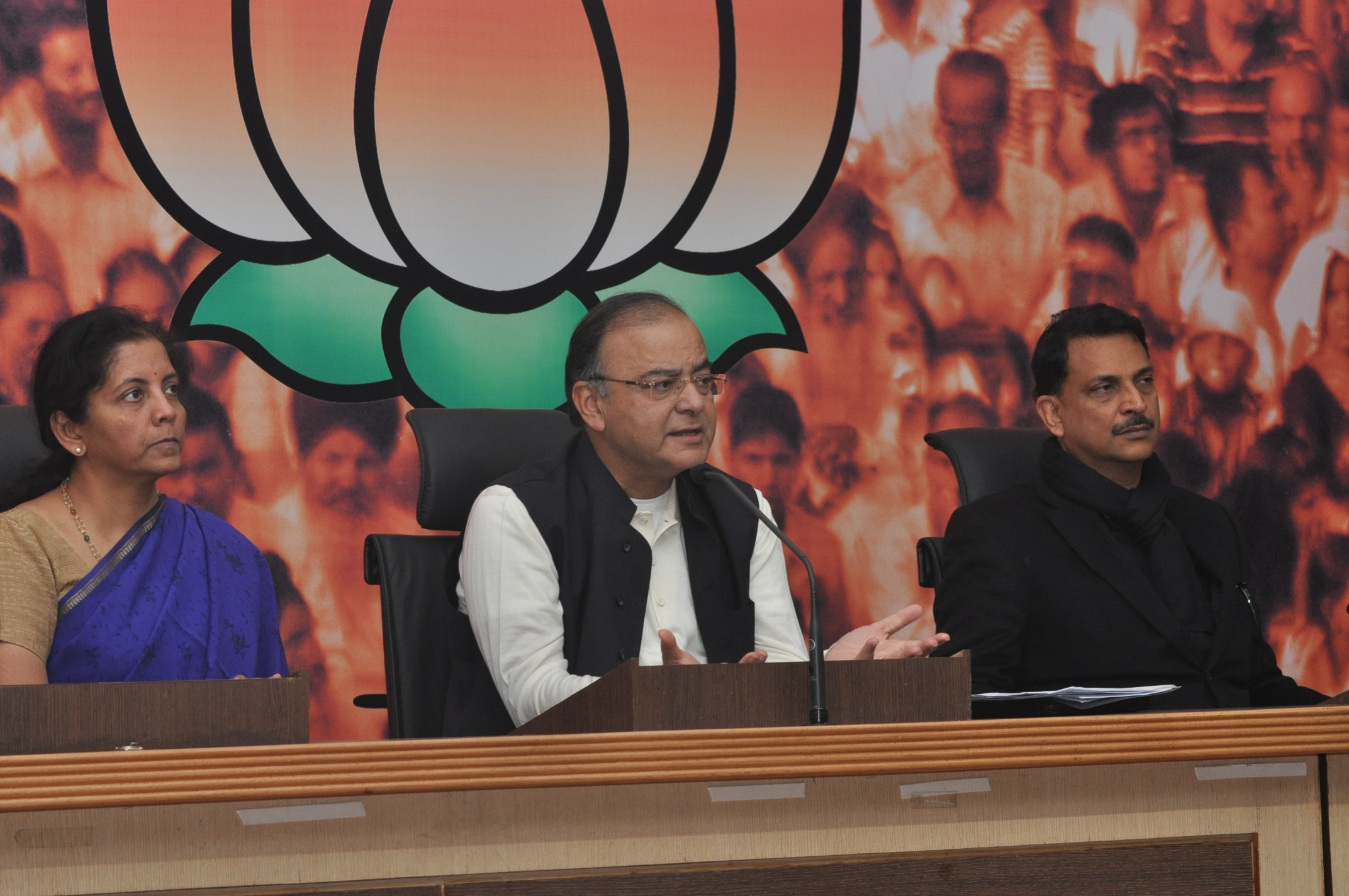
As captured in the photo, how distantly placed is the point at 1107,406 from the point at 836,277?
0.72 m

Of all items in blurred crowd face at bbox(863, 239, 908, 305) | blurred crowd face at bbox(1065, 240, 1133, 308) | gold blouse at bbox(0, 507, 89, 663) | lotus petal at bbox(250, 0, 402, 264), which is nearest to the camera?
gold blouse at bbox(0, 507, 89, 663)

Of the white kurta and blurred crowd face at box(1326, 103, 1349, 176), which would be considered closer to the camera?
the white kurta

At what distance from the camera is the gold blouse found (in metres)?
1.82

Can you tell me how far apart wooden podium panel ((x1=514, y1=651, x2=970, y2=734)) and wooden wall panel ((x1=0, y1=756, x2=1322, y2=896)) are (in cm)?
8

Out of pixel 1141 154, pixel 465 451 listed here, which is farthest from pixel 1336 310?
pixel 465 451

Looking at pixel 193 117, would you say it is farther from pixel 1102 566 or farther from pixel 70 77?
pixel 1102 566

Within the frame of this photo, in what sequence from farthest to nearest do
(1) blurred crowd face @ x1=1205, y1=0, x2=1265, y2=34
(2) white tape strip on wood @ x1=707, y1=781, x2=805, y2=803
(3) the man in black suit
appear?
(1) blurred crowd face @ x1=1205, y1=0, x2=1265, y2=34 < (3) the man in black suit < (2) white tape strip on wood @ x1=707, y1=781, x2=805, y2=803

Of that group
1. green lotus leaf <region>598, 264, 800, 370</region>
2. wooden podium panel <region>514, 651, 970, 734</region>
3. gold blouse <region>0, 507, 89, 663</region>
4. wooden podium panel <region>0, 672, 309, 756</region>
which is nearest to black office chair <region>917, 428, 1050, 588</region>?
green lotus leaf <region>598, 264, 800, 370</region>

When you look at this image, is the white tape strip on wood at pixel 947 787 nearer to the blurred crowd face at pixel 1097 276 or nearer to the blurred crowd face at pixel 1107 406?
the blurred crowd face at pixel 1107 406

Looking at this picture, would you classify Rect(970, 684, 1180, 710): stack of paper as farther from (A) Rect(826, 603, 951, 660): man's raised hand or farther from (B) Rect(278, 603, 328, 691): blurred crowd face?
(B) Rect(278, 603, 328, 691): blurred crowd face

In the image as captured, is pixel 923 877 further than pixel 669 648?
No

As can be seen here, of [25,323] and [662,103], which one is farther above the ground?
[662,103]

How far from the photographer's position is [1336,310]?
325cm

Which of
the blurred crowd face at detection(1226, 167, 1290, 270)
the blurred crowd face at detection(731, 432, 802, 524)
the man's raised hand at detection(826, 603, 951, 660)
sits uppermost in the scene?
the blurred crowd face at detection(1226, 167, 1290, 270)
